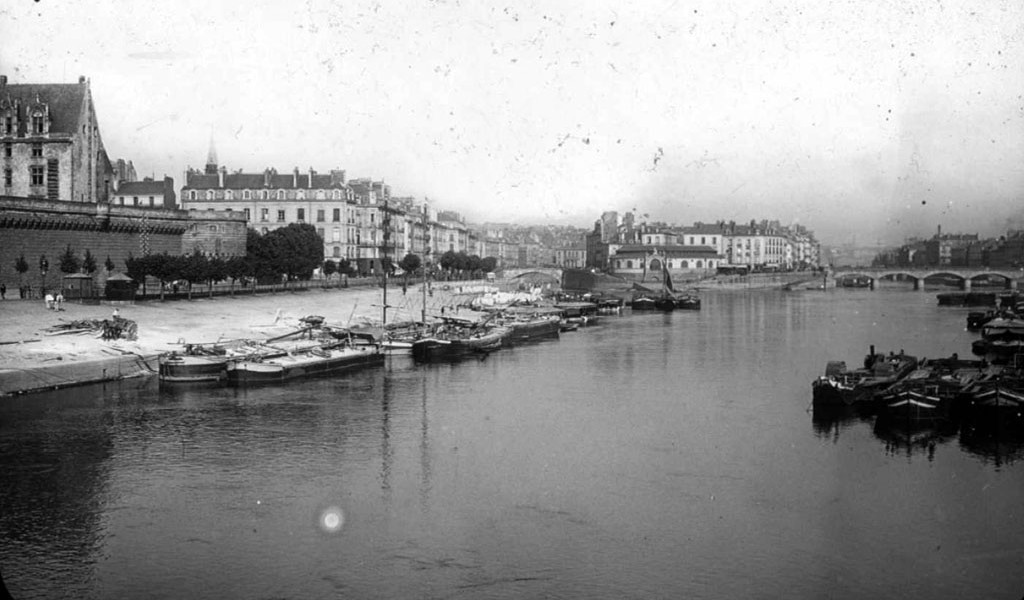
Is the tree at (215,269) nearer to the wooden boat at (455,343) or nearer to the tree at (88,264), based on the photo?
the tree at (88,264)

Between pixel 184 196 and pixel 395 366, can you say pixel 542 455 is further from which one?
pixel 184 196

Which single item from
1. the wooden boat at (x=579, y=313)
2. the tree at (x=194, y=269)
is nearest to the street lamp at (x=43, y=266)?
the tree at (x=194, y=269)

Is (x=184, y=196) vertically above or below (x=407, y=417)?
above

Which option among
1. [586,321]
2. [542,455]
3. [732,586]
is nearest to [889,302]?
[586,321]

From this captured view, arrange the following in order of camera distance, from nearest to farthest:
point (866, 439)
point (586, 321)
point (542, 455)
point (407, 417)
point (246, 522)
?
point (246, 522), point (542, 455), point (866, 439), point (407, 417), point (586, 321)

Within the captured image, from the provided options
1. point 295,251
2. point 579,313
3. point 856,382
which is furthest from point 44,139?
point 856,382

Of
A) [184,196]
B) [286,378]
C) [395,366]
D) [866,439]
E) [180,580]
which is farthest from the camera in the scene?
[184,196]

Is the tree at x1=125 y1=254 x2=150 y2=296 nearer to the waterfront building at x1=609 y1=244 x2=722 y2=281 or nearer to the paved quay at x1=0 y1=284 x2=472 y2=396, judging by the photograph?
the paved quay at x1=0 y1=284 x2=472 y2=396
